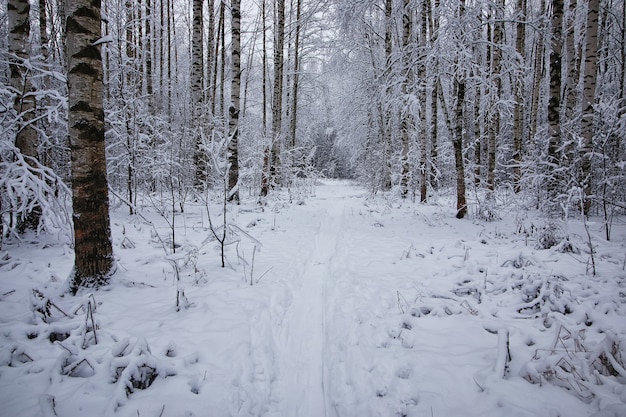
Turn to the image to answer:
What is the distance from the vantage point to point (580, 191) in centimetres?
521

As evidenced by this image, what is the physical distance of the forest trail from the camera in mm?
2236

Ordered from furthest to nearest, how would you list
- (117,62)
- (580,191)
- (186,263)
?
1. (117,62)
2. (580,191)
3. (186,263)

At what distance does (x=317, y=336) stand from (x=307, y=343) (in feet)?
0.50

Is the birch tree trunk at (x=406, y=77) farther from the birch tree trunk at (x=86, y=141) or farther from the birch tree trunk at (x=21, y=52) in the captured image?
the birch tree trunk at (x=21, y=52)

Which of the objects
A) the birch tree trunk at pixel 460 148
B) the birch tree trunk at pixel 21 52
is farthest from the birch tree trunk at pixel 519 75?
the birch tree trunk at pixel 21 52

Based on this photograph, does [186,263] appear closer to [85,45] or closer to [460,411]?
[85,45]

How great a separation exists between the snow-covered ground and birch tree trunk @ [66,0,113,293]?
438 millimetres

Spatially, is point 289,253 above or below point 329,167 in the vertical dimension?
below

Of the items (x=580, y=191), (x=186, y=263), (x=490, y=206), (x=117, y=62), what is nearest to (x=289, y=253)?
(x=186, y=263)

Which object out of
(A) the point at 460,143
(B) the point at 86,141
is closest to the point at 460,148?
(A) the point at 460,143

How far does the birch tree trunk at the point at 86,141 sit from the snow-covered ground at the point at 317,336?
44 cm

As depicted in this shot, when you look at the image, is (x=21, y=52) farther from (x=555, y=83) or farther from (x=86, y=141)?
(x=555, y=83)

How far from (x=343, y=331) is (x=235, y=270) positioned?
2.19 m

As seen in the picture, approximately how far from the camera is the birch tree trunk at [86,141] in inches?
126
